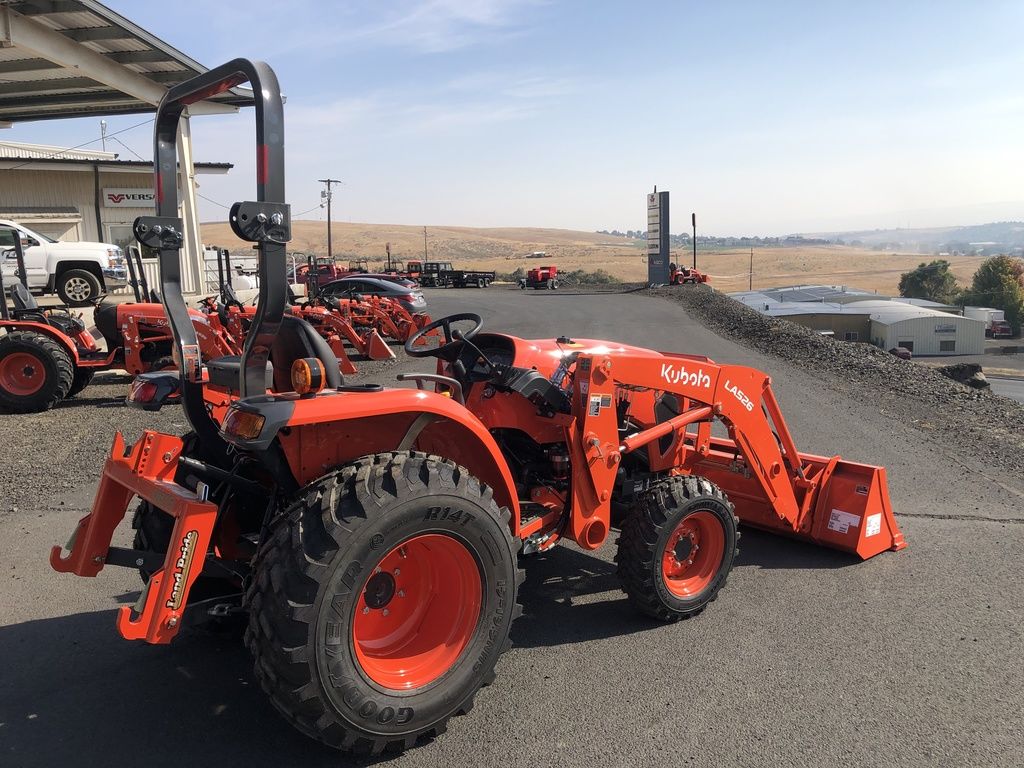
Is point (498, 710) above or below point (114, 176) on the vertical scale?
below

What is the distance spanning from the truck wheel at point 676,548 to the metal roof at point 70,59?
938 cm

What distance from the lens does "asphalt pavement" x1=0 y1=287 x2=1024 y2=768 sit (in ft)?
10.1

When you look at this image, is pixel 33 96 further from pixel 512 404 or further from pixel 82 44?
pixel 512 404

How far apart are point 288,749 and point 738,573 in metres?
2.94

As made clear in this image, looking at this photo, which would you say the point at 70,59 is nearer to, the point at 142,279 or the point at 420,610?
the point at 142,279

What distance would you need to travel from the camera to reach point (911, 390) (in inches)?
430

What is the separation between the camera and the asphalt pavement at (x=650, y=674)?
3.07 m

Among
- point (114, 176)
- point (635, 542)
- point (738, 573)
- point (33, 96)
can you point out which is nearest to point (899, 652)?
point (738, 573)

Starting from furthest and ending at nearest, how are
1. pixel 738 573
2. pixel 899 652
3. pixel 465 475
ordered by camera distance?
pixel 738 573
pixel 899 652
pixel 465 475

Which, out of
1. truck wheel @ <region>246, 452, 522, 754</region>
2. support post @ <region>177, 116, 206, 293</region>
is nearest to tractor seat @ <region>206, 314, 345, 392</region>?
truck wheel @ <region>246, 452, 522, 754</region>

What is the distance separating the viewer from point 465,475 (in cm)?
315

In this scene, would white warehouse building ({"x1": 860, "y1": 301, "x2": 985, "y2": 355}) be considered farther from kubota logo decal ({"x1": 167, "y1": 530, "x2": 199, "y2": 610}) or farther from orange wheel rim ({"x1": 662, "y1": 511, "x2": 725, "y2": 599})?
kubota logo decal ({"x1": 167, "y1": 530, "x2": 199, "y2": 610})

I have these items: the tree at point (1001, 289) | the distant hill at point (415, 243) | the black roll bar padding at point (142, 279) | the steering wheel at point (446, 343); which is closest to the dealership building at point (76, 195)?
the black roll bar padding at point (142, 279)

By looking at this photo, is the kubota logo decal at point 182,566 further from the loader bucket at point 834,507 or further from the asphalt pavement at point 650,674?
the loader bucket at point 834,507
